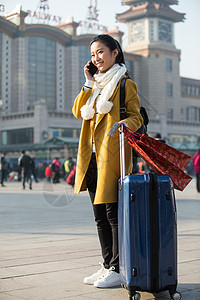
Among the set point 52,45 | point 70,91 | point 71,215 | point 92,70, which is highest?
point 52,45

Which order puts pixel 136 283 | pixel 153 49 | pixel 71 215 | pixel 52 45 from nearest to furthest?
pixel 136 283, pixel 71 215, pixel 52 45, pixel 153 49

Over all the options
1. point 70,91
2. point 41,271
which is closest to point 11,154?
point 70,91

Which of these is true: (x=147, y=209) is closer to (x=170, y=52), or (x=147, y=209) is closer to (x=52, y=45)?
(x=52, y=45)

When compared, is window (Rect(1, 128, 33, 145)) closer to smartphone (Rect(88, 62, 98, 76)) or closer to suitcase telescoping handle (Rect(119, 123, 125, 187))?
smartphone (Rect(88, 62, 98, 76))

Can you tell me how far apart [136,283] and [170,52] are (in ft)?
288

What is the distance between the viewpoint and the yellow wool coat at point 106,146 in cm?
361

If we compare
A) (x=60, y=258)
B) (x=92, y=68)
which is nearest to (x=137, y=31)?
(x=60, y=258)

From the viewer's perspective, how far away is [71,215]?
9.38 metres

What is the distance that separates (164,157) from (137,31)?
92.1 metres

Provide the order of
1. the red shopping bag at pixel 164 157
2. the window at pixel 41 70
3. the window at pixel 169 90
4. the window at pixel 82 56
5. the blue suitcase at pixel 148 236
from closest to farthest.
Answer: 1. the blue suitcase at pixel 148 236
2. the red shopping bag at pixel 164 157
3. the window at pixel 41 70
4. the window at pixel 82 56
5. the window at pixel 169 90

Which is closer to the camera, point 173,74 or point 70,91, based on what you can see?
point 70,91

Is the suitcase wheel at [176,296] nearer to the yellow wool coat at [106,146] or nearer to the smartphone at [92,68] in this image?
the yellow wool coat at [106,146]

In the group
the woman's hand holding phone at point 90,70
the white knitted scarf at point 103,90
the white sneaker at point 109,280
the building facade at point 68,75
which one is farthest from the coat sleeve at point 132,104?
the building facade at point 68,75

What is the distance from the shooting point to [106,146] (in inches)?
144
